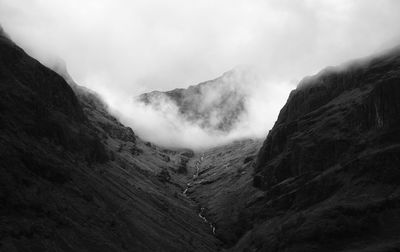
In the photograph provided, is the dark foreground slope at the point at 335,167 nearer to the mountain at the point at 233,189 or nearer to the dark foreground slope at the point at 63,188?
the mountain at the point at 233,189

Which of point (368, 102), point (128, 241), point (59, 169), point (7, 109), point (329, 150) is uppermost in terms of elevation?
point (368, 102)

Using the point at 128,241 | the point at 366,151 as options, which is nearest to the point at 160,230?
the point at 128,241

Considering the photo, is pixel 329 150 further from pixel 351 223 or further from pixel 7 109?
pixel 7 109

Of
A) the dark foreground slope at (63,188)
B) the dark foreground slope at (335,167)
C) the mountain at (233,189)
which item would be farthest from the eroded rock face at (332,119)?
the dark foreground slope at (63,188)

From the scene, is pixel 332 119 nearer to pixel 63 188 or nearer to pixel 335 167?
pixel 335 167

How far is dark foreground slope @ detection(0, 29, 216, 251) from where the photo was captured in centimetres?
8325

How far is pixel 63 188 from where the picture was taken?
334 ft

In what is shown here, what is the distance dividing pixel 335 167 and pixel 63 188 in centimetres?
7293

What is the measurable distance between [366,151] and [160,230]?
5894 centimetres

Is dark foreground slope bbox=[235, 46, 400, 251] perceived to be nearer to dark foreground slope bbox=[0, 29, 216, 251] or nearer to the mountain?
the mountain

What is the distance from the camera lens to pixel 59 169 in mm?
105938

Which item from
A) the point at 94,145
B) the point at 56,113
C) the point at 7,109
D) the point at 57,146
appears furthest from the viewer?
the point at 94,145

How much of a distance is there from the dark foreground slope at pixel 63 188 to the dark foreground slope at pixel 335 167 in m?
26.1

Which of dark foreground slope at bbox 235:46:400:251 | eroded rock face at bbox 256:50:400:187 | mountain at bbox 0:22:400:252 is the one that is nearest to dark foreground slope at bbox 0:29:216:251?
mountain at bbox 0:22:400:252
